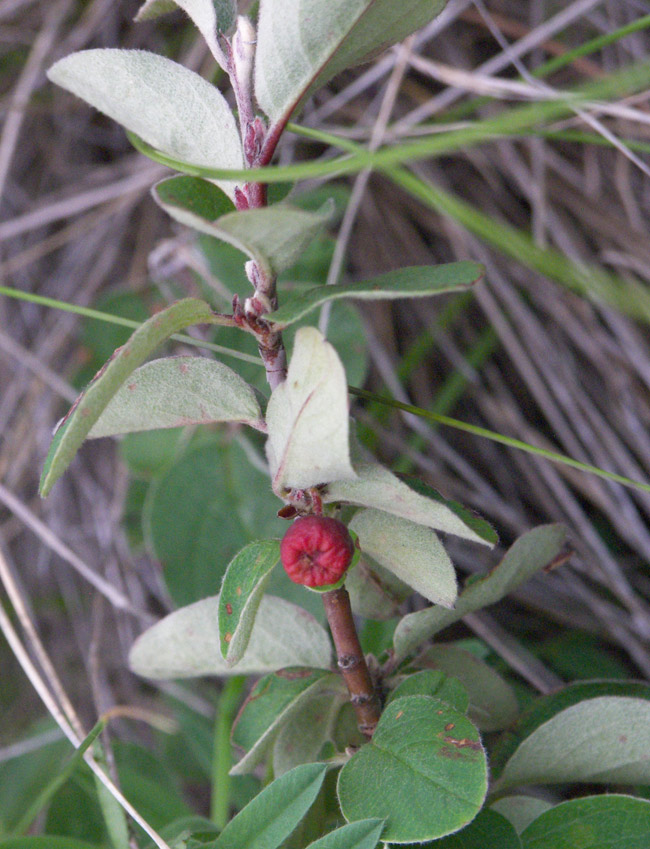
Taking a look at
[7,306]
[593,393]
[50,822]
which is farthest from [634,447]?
[7,306]

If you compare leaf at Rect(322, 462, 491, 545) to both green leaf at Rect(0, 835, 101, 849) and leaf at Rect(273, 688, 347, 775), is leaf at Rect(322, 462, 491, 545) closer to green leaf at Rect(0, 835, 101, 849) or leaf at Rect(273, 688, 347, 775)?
leaf at Rect(273, 688, 347, 775)

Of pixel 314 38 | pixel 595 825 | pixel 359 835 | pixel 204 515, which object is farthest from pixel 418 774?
pixel 204 515

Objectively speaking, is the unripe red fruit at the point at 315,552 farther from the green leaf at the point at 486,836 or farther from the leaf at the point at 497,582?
the green leaf at the point at 486,836

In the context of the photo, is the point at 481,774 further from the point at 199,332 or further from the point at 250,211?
the point at 199,332

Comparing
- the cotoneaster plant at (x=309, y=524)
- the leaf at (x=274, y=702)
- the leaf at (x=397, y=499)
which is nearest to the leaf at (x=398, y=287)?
the cotoneaster plant at (x=309, y=524)

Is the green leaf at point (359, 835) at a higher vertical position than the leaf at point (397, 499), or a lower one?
lower

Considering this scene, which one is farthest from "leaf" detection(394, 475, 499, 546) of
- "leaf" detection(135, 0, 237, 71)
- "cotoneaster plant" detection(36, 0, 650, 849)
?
"leaf" detection(135, 0, 237, 71)

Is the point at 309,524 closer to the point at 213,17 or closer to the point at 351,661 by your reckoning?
the point at 351,661

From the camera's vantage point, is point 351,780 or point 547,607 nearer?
point 351,780
